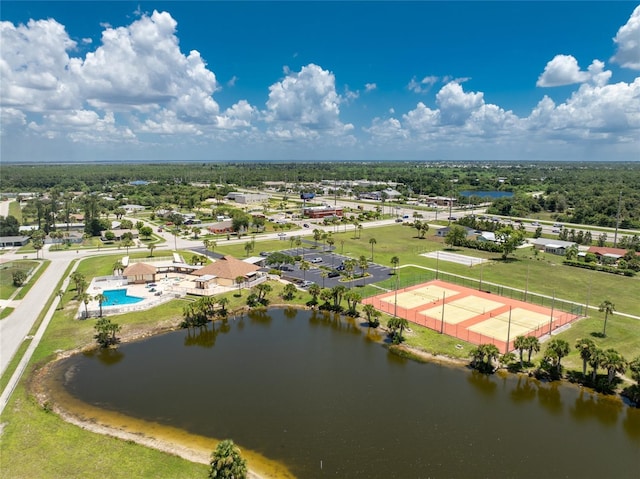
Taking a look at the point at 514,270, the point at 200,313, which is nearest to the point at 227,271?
the point at 200,313

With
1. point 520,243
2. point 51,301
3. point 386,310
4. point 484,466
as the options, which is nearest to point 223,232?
point 51,301

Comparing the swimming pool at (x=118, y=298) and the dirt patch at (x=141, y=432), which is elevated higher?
the swimming pool at (x=118, y=298)

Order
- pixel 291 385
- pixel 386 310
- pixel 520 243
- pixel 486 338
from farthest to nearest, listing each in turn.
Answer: pixel 520 243
pixel 386 310
pixel 486 338
pixel 291 385

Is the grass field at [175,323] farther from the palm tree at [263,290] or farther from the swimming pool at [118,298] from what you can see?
the swimming pool at [118,298]

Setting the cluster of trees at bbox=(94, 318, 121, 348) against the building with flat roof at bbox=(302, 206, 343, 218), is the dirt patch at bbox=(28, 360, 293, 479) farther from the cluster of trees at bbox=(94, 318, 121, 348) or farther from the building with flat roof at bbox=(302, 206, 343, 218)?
the building with flat roof at bbox=(302, 206, 343, 218)

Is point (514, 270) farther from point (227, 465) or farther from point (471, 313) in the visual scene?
point (227, 465)

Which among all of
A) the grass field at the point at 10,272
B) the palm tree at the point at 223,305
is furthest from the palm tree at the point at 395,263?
the grass field at the point at 10,272

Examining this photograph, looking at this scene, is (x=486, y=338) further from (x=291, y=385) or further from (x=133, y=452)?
(x=133, y=452)
